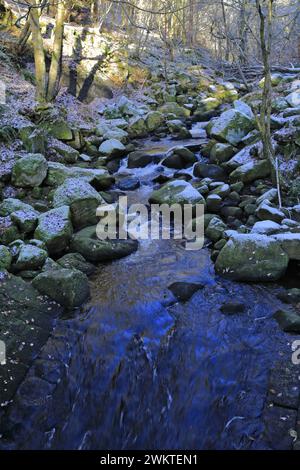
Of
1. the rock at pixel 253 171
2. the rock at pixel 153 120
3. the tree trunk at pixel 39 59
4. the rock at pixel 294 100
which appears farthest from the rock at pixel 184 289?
the rock at pixel 153 120

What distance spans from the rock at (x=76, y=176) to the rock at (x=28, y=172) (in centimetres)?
29

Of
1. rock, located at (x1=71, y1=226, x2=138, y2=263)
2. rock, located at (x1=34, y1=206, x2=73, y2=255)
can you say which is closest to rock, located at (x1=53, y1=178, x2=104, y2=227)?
rock, located at (x1=34, y1=206, x2=73, y2=255)

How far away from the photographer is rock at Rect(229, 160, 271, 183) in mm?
8531

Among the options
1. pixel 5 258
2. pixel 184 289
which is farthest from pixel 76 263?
pixel 184 289

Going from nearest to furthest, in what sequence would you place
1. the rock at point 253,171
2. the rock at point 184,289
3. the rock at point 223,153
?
the rock at point 184,289, the rock at point 253,171, the rock at point 223,153

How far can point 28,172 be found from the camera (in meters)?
8.30

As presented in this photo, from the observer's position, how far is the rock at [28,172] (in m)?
8.29

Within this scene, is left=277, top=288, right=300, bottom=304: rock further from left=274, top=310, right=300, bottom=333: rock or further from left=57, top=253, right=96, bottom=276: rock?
left=57, top=253, right=96, bottom=276: rock

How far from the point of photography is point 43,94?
37.8 feet

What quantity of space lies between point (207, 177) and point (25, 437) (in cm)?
699

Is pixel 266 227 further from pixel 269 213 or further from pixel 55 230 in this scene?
pixel 55 230

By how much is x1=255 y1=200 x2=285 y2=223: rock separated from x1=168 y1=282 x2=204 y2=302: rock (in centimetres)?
197

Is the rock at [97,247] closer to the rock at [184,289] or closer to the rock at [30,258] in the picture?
the rock at [30,258]

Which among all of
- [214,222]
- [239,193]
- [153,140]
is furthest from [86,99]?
[214,222]
